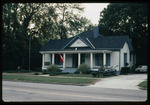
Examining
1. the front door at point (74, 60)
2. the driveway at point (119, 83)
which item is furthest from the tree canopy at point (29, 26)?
the driveway at point (119, 83)

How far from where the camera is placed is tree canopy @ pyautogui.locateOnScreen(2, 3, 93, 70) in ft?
119

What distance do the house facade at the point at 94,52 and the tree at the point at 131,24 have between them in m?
5.01

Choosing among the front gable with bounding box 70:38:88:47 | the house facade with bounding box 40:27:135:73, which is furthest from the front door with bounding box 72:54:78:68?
the front gable with bounding box 70:38:88:47

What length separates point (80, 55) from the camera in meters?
32.4

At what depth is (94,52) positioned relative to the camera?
29.7 m

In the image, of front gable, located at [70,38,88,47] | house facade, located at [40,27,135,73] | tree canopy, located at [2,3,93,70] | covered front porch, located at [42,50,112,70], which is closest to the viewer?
house facade, located at [40,27,135,73]

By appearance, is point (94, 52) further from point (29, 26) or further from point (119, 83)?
point (29, 26)

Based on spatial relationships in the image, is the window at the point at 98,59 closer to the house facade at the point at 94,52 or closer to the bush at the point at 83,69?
the house facade at the point at 94,52

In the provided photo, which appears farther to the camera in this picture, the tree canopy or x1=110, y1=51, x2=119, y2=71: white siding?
the tree canopy

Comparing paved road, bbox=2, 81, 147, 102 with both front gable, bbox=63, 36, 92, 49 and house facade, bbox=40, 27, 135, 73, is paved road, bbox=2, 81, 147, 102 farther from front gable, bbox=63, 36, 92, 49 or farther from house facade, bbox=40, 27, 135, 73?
front gable, bbox=63, 36, 92, 49

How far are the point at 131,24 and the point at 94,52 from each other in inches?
428

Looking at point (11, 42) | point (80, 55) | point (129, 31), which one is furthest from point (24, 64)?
point (129, 31)

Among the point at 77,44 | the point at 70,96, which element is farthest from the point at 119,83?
the point at 77,44

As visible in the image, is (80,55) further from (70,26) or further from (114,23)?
(70,26)
